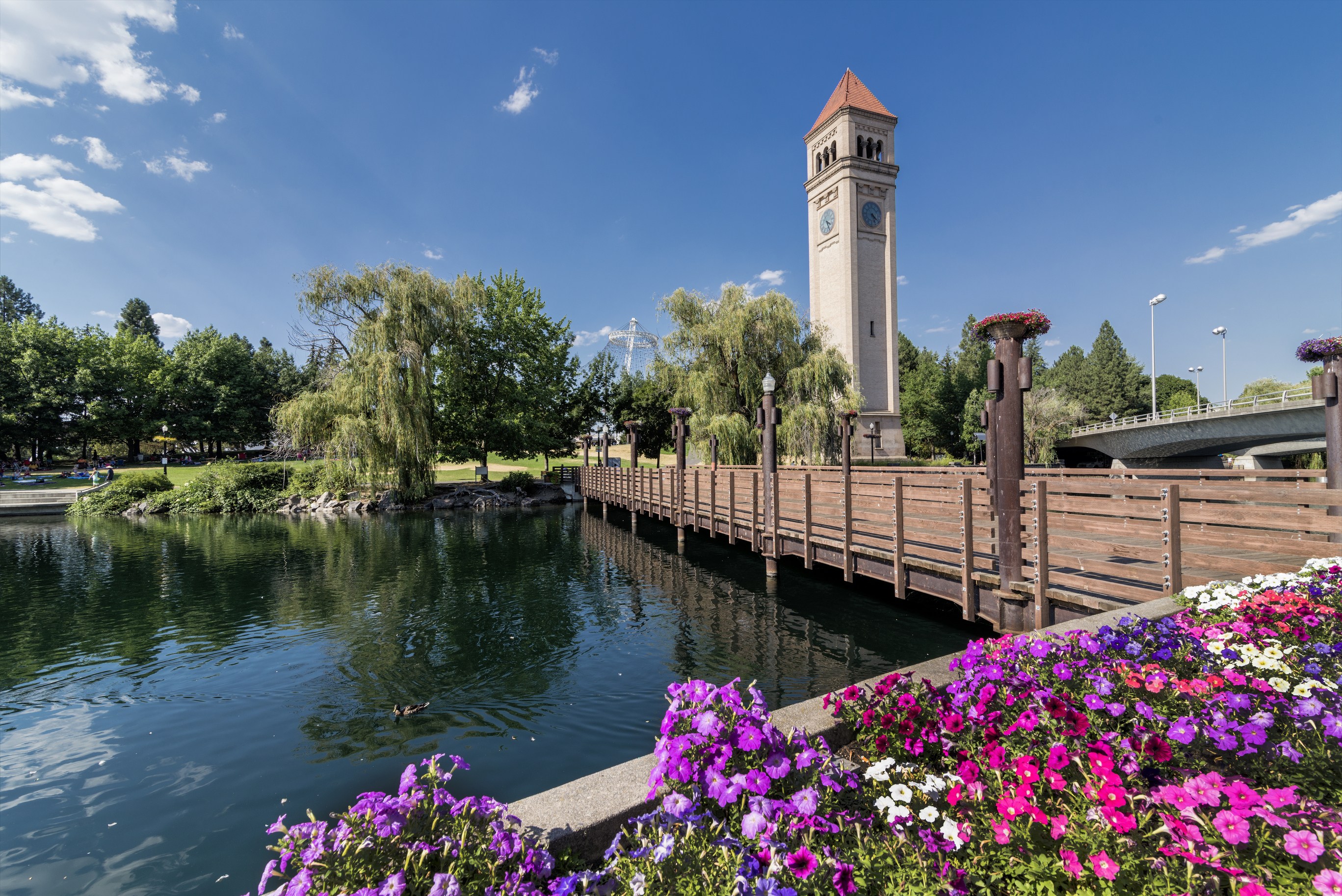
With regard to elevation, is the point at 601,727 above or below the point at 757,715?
below

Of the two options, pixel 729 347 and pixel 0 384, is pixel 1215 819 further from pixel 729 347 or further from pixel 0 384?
pixel 0 384

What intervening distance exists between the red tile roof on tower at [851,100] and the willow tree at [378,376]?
34036mm

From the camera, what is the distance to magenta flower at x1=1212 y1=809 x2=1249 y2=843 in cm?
157

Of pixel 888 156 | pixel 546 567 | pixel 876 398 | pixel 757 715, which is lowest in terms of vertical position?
pixel 546 567

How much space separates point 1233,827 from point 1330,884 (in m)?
0.18

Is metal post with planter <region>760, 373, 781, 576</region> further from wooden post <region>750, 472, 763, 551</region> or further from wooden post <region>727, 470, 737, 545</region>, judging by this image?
wooden post <region>727, 470, 737, 545</region>

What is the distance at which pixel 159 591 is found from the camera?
12.7 meters

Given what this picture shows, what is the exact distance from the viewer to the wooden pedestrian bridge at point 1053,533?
479 centimetres

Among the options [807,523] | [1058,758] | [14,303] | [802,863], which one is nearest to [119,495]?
[807,523]

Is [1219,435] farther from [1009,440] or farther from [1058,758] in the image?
[1058,758]

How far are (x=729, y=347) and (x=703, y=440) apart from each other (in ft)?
14.0

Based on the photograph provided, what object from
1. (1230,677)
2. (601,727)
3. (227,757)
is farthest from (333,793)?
(1230,677)

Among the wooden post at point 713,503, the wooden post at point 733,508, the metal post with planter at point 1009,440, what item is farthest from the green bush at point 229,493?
the metal post with planter at point 1009,440

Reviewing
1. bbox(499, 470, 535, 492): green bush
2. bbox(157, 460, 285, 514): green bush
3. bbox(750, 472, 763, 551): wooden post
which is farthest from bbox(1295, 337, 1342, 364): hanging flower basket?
bbox(157, 460, 285, 514): green bush
